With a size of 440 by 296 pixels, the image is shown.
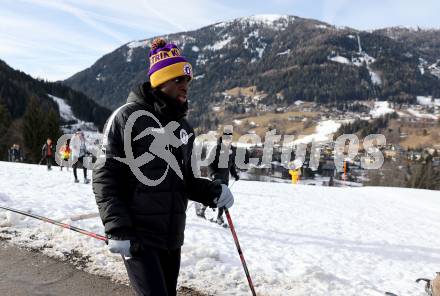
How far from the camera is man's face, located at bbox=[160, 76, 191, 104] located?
3.11 meters

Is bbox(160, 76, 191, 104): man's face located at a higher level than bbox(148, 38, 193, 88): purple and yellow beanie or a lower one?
lower

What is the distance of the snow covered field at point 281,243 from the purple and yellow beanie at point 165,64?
3.11 meters

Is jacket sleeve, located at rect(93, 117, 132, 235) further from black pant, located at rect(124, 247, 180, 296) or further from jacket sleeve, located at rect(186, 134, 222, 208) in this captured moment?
jacket sleeve, located at rect(186, 134, 222, 208)

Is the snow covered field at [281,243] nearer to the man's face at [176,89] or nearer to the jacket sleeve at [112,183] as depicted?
the jacket sleeve at [112,183]

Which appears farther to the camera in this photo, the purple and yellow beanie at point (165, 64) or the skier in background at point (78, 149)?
the skier in background at point (78, 149)

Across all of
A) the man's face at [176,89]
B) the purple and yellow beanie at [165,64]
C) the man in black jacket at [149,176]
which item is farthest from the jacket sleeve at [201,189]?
the purple and yellow beanie at [165,64]

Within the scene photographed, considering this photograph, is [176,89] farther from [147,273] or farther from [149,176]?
[147,273]

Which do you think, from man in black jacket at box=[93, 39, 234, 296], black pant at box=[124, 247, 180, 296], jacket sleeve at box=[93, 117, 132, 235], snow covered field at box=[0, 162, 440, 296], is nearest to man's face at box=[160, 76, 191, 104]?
man in black jacket at box=[93, 39, 234, 296]

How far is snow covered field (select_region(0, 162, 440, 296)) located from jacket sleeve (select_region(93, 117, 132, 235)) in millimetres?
2829

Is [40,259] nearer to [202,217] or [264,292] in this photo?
[264,292]

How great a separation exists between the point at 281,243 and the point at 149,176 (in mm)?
6510

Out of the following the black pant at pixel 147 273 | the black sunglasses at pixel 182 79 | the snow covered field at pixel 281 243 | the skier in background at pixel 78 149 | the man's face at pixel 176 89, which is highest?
the black sunglasses at pixel 182 79

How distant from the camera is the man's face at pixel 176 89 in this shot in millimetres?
3105

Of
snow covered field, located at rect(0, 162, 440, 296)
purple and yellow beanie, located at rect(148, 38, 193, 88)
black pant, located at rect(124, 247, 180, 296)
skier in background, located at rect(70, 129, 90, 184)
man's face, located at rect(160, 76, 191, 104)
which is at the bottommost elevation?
snow covered field, located at rect(0, 162, 440, 296)
